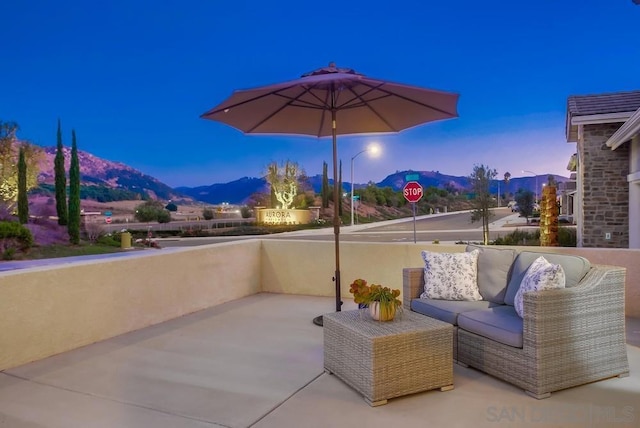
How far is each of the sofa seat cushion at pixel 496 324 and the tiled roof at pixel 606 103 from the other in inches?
286

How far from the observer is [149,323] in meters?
4.86

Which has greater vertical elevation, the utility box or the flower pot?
the flower pot

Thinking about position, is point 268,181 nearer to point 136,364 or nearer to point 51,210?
point 51,210

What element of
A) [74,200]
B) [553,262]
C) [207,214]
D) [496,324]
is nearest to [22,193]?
[74,200]

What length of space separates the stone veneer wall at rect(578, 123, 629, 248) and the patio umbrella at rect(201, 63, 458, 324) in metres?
6.02

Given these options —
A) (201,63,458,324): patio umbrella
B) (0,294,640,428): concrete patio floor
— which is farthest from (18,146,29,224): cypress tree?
(0,294,640,428): concrete patio floor

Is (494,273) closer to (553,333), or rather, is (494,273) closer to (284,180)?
(553,333)

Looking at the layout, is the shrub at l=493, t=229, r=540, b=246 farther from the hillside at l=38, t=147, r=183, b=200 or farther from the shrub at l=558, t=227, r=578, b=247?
the hillside at l=38, t=147, r=183, b=200

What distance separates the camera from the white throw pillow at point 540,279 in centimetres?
306

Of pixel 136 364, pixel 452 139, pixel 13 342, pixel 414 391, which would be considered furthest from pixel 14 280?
pixel 452 139

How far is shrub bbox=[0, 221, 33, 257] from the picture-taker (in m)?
16.3

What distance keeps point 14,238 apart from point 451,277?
59.0 ft

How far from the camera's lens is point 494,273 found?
3.92 meters

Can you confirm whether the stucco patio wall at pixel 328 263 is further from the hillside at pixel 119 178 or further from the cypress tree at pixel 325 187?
the hillside at pixel 119 178
